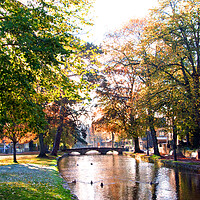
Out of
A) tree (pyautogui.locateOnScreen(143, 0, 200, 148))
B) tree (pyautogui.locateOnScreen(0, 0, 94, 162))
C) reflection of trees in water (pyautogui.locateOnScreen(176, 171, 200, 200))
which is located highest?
tree (pyautogui.locateOnScreen(143, 0, 200, 148))

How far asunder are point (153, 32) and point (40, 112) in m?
19.3

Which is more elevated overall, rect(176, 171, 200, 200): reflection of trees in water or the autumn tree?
the autumn tree

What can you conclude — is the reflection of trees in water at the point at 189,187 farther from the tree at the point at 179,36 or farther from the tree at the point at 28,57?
the tree at the point at 28,57

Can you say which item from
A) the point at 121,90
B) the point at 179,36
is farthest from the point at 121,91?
the point at 179,36

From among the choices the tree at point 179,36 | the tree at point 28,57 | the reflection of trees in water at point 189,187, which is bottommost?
the reflection of trees in water at point 189,187

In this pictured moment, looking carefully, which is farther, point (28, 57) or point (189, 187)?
point (189, 187)

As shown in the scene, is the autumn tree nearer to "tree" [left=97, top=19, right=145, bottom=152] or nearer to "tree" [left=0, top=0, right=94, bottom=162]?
"tree" [left=97, top=19, right=145, bottom=152]

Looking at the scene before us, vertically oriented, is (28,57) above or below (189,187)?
above

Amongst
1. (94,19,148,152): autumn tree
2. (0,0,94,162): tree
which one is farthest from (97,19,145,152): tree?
(0,0,94,162): tree

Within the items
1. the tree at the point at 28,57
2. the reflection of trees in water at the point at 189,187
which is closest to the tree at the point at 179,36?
the reflection of trees in water at the point at 189,187

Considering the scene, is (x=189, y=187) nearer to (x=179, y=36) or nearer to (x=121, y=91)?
(x=179, y=36)

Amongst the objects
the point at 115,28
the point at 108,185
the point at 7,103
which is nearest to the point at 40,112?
A: the point at 7,103

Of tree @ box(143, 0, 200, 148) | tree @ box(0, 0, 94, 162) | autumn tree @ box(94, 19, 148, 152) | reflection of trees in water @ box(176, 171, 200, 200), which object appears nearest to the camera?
tree @ box(0, 0, 94, 162)

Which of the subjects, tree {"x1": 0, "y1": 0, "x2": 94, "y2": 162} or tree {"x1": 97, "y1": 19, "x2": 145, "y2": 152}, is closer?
tree {"x1": 0, "y1": 0, "x2": 94, "y2": 162}
